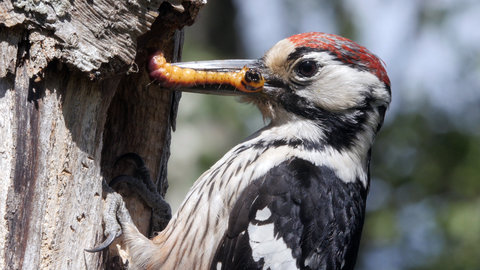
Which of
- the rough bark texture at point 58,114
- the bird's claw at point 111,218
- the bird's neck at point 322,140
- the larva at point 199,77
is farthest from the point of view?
the bird's neck at point 322,140

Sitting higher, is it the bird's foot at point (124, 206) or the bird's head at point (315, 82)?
the bird's head at point (315, 82)

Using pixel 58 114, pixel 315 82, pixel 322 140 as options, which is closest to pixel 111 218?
pixel 58 114

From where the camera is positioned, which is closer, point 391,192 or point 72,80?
point 72,80

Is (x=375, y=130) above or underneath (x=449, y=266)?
above

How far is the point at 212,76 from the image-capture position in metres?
3.26

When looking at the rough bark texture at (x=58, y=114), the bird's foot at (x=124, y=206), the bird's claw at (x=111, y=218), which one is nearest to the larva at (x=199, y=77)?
the rough bark texture at (x=58, y=114)

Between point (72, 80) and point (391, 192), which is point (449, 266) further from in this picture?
point (72, 80)

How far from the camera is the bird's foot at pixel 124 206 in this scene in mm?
2865

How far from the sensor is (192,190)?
10.9 ft

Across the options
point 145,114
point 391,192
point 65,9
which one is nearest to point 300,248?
point 145,114

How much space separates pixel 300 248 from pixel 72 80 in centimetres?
132

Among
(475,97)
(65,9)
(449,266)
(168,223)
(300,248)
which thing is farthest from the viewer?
(475,97)

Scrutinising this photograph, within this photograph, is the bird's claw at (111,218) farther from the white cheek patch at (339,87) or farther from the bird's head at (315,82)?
the white cheek patch at (339,87)

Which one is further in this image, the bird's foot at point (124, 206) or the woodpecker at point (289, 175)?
the woodpecker at point (289, 175)
